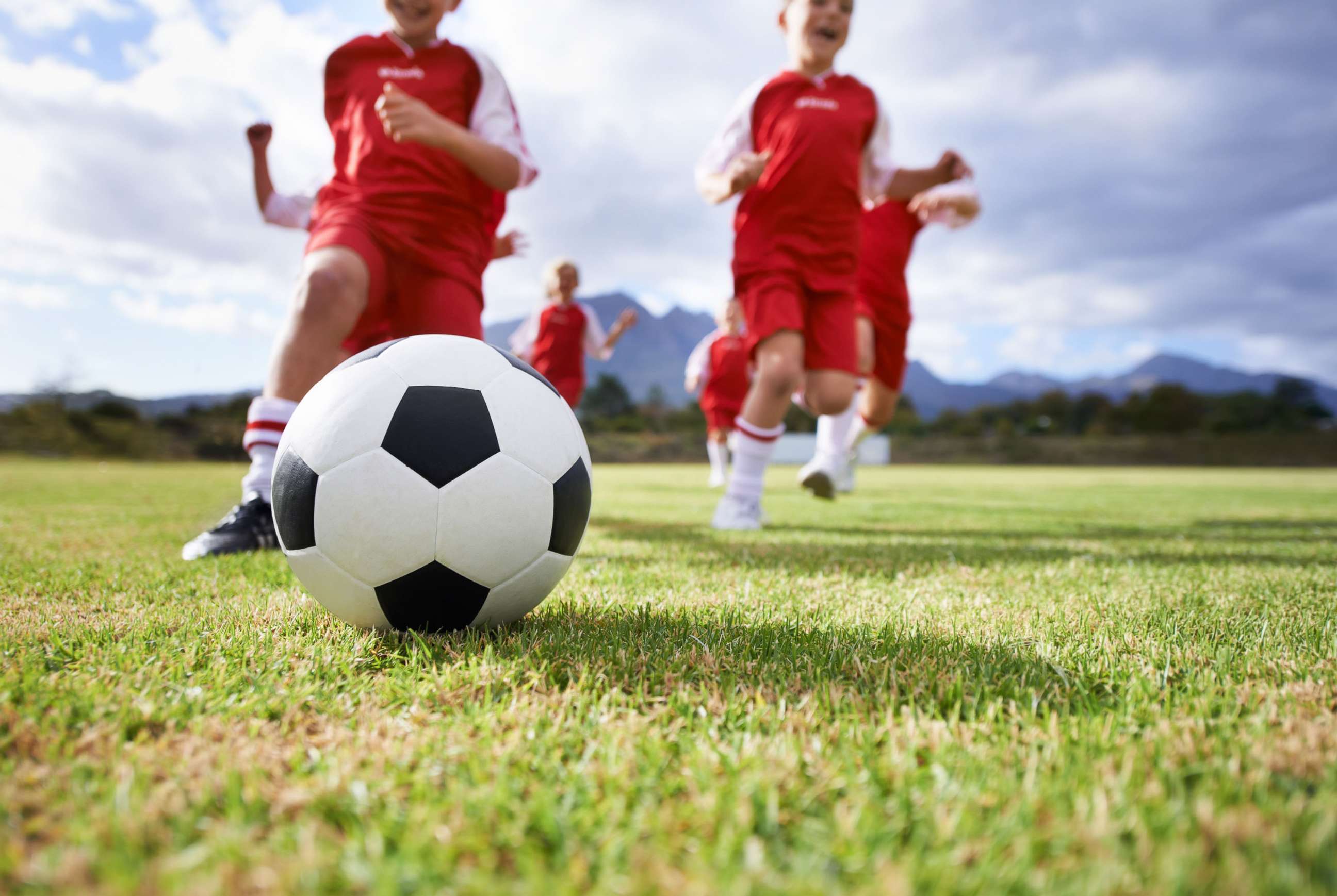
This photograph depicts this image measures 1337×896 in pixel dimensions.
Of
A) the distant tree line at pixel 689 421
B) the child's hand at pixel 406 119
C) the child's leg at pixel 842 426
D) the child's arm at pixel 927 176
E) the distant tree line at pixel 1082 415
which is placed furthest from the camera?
the distant tree line at pixel 1082 415

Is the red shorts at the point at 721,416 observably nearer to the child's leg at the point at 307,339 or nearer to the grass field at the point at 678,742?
the child's leg at the point at 307,339

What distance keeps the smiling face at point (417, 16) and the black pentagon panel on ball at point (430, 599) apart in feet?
9.09

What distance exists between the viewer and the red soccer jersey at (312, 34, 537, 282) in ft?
9.86

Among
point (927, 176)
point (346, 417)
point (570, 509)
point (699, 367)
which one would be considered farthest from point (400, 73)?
point (699, 367)

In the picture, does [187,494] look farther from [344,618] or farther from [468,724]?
[468,724]

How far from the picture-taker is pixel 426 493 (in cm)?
150

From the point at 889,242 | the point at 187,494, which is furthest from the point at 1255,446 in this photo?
the point at 187,494

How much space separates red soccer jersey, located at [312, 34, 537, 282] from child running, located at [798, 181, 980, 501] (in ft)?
9.85

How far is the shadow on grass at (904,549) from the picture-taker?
2.84 metres

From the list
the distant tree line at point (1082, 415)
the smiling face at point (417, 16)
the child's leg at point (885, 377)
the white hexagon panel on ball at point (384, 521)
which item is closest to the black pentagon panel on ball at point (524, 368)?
the white hexagon panel on ball at point (384, 521)

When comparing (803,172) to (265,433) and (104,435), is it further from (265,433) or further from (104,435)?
(104,435)

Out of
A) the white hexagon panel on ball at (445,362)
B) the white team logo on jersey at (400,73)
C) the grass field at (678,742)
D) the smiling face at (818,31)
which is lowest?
the grass field at (678,742)

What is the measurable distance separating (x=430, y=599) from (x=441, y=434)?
1.13 ft

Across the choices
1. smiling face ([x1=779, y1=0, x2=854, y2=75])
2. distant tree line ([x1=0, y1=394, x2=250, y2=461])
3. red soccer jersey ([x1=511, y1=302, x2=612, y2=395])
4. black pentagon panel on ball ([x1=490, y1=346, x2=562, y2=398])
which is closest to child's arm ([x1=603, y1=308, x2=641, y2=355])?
red soccer jersey ([x1=511, y1=302, x2=612, y2=395])
